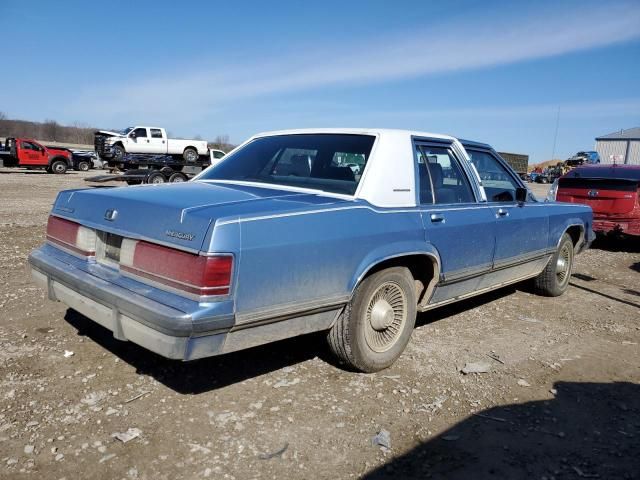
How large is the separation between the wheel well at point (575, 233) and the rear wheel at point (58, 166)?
26.6 m

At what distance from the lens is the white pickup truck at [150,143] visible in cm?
2659

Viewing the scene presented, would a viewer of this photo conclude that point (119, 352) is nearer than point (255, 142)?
Yes

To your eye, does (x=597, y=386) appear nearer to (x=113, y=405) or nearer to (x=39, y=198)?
(x=113, y=405)

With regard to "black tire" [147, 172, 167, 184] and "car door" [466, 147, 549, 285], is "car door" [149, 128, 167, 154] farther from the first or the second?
"car door" [466, 147, 549, 285]

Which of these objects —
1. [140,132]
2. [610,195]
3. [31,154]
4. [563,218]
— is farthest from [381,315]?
[31,154]

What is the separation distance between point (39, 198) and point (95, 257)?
12.6 metres

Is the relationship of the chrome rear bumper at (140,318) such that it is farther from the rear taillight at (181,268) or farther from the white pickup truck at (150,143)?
the white pickup truck at (150,143)

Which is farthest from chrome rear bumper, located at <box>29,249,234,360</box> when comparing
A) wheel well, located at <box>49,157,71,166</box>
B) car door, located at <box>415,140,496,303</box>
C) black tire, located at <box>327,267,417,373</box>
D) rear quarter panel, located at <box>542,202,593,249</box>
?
wheel well, located at <box>49,157,71,166</box>

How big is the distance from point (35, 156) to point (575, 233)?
2656 cm

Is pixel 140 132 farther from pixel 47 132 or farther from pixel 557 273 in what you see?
pixel 47 132

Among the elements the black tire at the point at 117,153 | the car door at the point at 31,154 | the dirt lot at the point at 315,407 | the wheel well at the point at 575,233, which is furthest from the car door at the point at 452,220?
the car door at the point at 31,154

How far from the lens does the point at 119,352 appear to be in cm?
374

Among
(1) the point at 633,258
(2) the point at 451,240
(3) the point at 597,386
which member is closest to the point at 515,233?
(2) the point at 451,240

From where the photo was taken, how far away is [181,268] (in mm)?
2617
